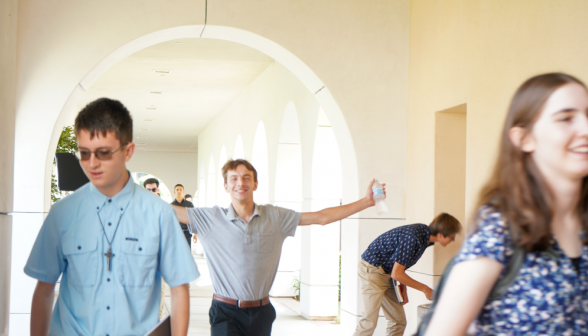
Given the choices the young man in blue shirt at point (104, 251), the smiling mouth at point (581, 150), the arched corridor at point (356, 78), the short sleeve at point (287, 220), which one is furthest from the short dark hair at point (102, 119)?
the arched corridor at point (356, 78)

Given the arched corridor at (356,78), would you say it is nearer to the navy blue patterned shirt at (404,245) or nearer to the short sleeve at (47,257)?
the navy blue patterned shirt at (404,245)

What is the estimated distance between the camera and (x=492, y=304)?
1283mm

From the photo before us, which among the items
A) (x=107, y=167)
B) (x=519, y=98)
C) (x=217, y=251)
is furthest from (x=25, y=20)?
(x=519, y=98)

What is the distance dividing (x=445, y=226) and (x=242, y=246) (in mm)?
1811

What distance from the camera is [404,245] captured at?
4.95 m

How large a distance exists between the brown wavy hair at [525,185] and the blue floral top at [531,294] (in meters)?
0.03

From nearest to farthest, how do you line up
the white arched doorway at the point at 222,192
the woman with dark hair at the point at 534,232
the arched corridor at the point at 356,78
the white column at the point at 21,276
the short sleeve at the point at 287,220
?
the woman with dark hair at the point at 534,232
the short sleeve at the point at 287,220
the arched corridor at the point at 356,78
the white column at the point at 21,276
the white arched doorway at the point at 222,192

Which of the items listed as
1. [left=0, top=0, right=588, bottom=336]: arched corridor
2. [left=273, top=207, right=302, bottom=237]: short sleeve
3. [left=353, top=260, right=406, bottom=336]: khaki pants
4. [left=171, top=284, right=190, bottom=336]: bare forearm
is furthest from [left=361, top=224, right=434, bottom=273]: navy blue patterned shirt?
[left=171, top=284, right=190, bottom=336]: bare forearm

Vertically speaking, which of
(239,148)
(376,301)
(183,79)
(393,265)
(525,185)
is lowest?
(376,301)

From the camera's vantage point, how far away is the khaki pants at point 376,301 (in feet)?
17.8

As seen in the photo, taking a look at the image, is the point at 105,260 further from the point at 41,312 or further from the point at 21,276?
the point at 21,276

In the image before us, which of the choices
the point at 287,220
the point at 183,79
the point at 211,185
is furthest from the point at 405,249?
the point at 211,185

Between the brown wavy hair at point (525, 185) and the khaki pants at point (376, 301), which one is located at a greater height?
the brown wavy hair at point (525, 185)

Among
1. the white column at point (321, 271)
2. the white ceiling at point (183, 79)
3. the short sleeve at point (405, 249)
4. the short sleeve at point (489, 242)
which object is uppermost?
the white ceiling at point (183, 79)
